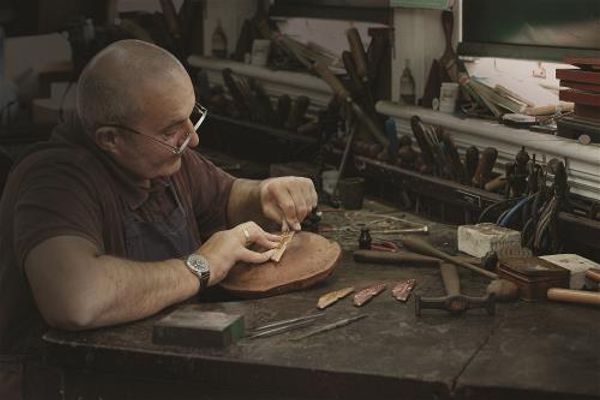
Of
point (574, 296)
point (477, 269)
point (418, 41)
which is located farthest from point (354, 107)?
point (574, 296)

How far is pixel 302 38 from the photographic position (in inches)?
221

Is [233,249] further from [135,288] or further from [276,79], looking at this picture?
[276,79]

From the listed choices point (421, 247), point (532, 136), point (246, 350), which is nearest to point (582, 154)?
point (532, 136)

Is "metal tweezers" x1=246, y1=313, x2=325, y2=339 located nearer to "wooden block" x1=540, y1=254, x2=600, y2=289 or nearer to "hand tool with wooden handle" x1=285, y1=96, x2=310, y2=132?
"wooden block" x1=540, y1=254, x2=600, y2=289

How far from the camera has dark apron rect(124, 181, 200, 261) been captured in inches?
117

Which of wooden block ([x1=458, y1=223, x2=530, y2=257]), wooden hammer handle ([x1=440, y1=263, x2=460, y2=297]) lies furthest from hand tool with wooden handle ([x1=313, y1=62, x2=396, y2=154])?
wooden hammer handle ([x1=440, y1=263, x2=460, y2=297])

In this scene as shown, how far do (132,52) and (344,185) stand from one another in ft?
4.72

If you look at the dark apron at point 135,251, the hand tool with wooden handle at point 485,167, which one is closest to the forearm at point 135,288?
the dark apron at point 135,251

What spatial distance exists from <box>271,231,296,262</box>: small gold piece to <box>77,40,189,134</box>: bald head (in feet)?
1.97

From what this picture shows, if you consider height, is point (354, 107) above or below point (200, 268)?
above

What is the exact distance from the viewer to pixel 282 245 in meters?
3.16

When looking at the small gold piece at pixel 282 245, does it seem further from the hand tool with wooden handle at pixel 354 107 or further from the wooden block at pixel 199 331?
the hand tool with wooden handle at pixel 354 107

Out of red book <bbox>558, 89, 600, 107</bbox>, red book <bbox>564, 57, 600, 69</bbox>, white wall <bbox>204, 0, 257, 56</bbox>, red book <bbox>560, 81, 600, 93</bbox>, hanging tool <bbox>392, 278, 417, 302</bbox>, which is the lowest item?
hanging tool <bbox>392, 278, 417, 302</bbox>

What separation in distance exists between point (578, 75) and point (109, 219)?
1676 mm
